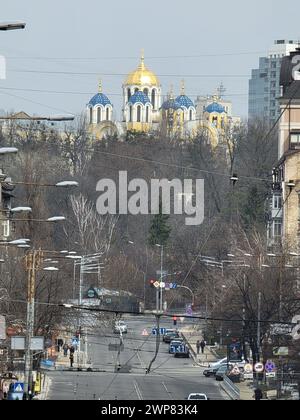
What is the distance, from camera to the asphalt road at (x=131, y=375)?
47312 mm

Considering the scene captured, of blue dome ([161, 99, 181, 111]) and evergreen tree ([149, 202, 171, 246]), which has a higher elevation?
blue dome ([161, 99, 181, 111])

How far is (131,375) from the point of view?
60.3m

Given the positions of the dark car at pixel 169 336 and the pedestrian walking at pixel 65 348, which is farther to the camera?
the dark car at pixel 169 336

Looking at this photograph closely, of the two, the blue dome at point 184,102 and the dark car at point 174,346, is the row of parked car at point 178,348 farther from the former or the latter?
the blue dome at point 184,102

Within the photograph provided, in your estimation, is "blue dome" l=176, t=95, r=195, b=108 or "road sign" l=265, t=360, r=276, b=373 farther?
"blue dome" l=176, t=95, r=195, b=108

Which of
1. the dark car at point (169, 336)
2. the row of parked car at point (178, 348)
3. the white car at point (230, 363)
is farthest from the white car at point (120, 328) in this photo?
the white car at point (230, 363)

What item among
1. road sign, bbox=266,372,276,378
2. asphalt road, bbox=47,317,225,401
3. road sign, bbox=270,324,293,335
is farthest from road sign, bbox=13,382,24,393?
road sign, bbox=270,324,293,335

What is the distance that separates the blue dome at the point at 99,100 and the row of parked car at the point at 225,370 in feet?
413

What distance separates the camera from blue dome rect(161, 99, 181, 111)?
182375 mm

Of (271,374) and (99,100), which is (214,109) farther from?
(271,374)

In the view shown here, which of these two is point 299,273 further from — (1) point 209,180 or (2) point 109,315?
(1) point 209,180

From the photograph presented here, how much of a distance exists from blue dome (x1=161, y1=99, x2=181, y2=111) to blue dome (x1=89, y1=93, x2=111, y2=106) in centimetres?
568

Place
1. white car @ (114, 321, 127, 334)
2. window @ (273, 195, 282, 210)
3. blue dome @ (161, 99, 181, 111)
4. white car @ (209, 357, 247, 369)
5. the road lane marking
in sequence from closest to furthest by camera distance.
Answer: the road lane marking, white car @ (209, 357, 247, 369), white car @ (114, 321, 127, 334), window @ (273, 195, 282, 210), blue dome @ (161, 99, 181, 111)

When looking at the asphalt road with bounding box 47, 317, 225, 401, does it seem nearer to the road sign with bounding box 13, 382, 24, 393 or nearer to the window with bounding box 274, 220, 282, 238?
the road sign with bounding box 13, 382, 24, 393
